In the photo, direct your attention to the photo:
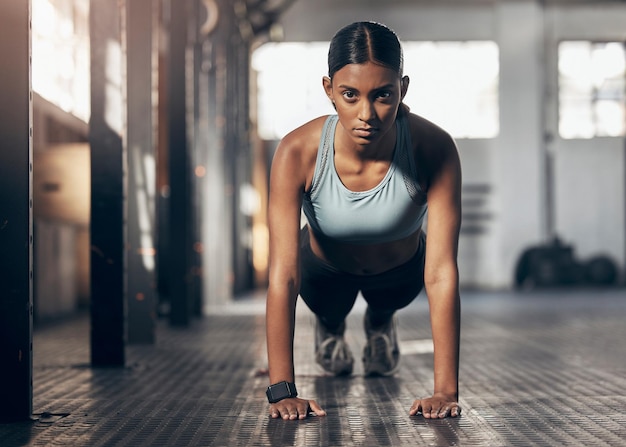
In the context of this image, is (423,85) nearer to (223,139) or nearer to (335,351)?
(223,139)

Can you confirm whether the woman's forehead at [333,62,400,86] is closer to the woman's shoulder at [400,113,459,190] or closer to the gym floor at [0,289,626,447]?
the woman's shoulder at [400,113,459,190]

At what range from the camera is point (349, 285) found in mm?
2869

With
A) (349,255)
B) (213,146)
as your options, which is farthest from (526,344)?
(213,146)

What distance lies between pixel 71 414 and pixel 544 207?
10850 mm

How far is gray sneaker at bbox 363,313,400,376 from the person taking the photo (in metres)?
3.08

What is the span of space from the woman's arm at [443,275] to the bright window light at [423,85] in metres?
10.1

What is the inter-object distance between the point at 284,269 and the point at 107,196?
1421 mm

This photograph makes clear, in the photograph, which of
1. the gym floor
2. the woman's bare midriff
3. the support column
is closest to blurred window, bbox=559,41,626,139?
the support column

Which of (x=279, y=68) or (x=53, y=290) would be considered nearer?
(x=53, y=290)

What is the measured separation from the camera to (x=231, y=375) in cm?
318

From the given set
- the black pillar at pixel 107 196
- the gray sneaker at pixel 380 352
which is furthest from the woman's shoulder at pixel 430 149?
the black pillar at pixel 107 196

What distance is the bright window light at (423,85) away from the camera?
1236 cm

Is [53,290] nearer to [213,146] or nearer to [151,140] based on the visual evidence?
[213,146]

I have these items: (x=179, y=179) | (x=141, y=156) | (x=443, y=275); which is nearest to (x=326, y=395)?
(x=443, y=275)
